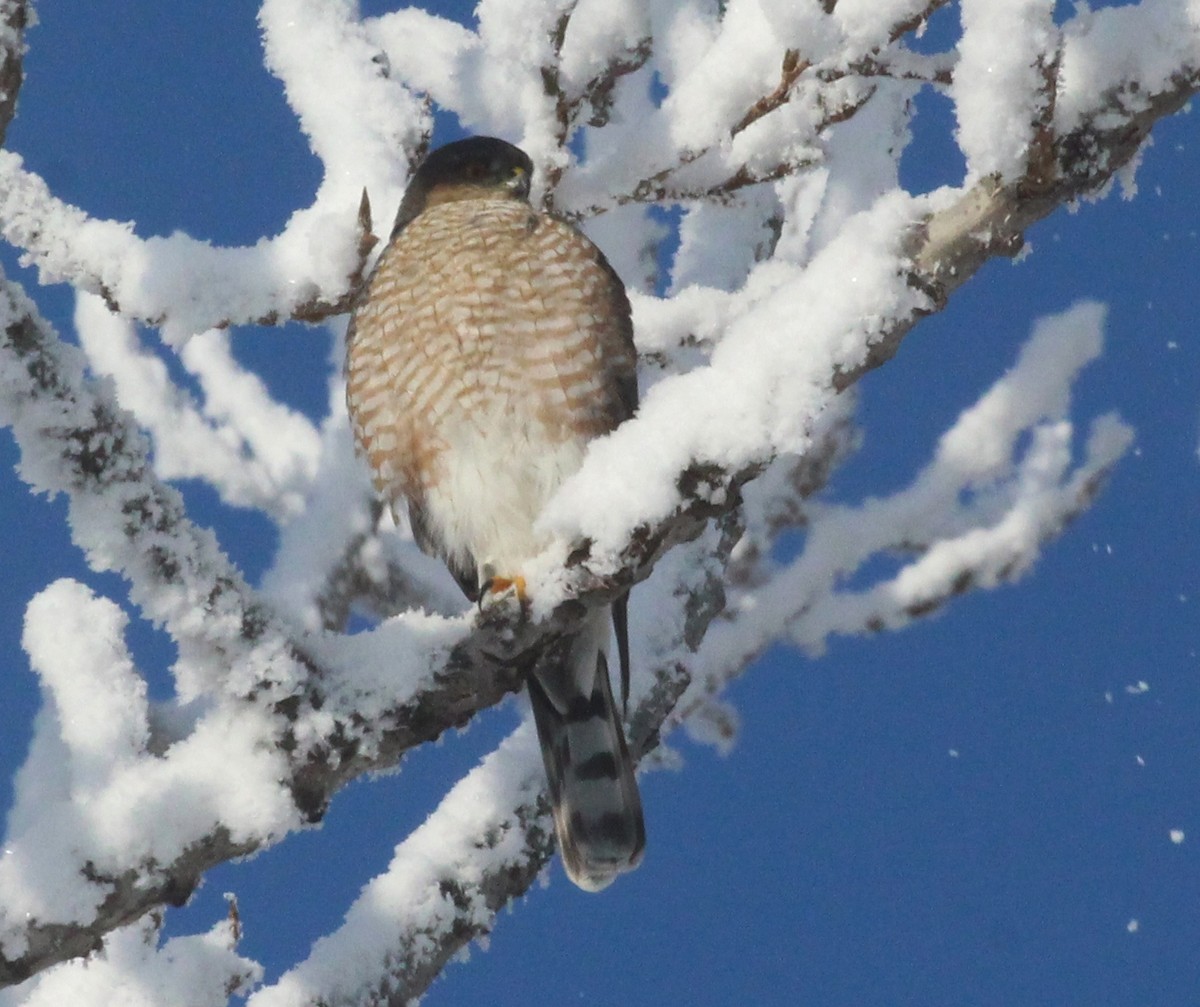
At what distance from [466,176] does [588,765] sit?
172 centimetres

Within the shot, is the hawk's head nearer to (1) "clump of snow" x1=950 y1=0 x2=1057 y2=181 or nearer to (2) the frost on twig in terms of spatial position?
(2) the frost on twig

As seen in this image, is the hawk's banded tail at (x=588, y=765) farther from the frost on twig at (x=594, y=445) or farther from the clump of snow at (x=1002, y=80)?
the clump of snow at (x=1002, y=80)

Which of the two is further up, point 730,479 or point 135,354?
point 135,354

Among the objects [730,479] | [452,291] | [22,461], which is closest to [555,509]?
[730,479]

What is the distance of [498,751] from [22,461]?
5.64 ft

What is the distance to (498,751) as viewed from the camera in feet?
12.6

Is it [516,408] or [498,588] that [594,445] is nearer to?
[498,588]

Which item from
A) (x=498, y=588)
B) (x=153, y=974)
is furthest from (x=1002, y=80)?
(x=153, y=974)

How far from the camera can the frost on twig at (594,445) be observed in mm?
2277

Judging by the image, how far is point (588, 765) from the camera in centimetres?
375

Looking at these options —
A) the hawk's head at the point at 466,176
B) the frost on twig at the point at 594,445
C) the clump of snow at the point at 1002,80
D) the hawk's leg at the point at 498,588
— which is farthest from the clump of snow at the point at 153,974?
the clump of snow at the point at 1002,80

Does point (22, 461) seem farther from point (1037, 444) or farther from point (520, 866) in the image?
point (1037, 444)

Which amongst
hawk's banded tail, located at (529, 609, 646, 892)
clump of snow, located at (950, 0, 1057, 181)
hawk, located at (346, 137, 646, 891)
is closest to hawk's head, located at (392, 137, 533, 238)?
hawk, located at (346, 137, 646, 891)

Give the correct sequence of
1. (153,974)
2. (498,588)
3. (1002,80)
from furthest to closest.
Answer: (498,588)
(153,974)
(1002,80)
